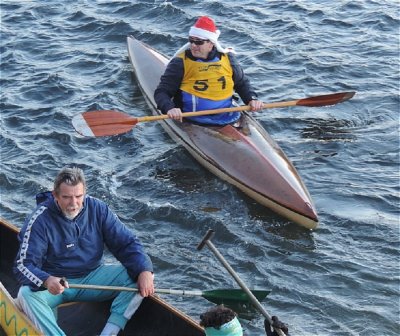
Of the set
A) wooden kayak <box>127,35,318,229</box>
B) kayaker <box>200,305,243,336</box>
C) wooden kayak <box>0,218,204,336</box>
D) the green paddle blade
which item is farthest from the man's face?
wooden kayak <box>127,35,318,229</box>

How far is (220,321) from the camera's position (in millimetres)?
4832

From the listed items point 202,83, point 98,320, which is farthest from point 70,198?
point 202,83

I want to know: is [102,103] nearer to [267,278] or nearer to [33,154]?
[33,154]

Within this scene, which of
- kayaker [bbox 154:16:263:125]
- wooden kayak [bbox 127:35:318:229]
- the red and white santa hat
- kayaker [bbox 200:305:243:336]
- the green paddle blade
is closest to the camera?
kayaker [bbox 200:305:243:336]

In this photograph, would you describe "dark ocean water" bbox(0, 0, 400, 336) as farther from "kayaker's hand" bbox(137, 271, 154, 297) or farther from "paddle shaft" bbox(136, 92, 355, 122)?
Result: "kayaker's hand" bbox(137, 271, 154, 297)

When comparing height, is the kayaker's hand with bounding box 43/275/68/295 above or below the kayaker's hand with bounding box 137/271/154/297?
above

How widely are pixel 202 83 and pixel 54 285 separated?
4196 mm

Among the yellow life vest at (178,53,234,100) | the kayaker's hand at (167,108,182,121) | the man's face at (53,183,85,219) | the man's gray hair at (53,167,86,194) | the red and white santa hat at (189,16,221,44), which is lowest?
the kayaker's hand at (167,108,182,121)

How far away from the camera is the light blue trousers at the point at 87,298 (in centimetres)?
567

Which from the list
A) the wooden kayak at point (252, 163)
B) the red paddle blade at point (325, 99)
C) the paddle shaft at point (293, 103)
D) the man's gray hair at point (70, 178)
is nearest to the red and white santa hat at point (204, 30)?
the paddle shaft at point (293, 103)

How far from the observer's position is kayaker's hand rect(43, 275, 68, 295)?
18.2 feet

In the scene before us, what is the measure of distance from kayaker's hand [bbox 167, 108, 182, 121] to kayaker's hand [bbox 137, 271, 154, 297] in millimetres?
3351

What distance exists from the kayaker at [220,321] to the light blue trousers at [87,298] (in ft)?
3.77

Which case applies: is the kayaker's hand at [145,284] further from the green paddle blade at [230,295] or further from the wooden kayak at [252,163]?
the wooden kayak at [252,163]
